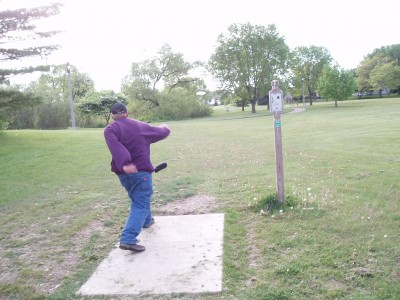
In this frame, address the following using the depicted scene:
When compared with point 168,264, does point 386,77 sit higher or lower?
higher

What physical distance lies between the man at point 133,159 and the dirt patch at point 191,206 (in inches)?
53.7

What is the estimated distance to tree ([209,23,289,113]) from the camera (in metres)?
52.7

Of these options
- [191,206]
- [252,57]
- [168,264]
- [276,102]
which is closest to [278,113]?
[276,102]

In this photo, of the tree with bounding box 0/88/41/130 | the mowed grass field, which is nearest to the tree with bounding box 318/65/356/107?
the mowed grass field

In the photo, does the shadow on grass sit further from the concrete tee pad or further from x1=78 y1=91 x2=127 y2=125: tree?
x1=78 y1=91 x2=127 y2=125: tree

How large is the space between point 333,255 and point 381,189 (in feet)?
9.12

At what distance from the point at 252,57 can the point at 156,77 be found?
45.0 feet

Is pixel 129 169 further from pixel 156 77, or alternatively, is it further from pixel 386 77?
pixel 386 77

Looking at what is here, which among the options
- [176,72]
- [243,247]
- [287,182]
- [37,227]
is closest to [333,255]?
[243,247]

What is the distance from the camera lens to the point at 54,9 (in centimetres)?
1312

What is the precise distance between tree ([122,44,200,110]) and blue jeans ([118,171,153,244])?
47463 millimetres

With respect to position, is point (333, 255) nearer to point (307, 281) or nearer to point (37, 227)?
point (307, 281)

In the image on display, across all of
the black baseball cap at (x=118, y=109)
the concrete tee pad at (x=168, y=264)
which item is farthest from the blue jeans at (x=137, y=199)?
the black baseball cap at (x=118, y=109)

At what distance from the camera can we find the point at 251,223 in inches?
201
